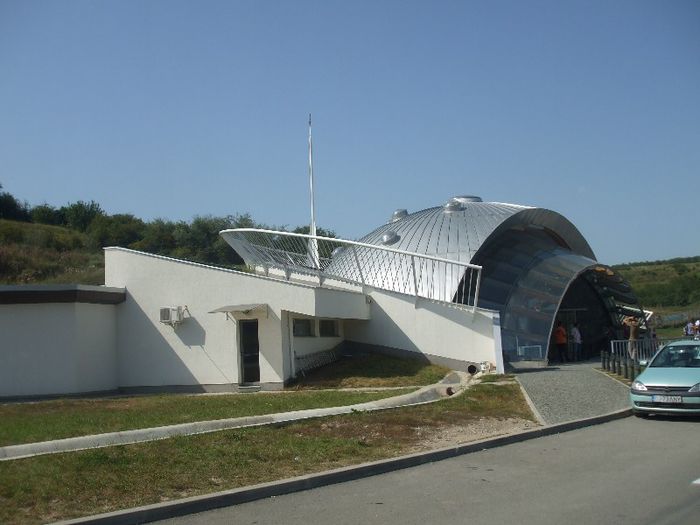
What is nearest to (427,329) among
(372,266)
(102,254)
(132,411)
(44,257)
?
(372,266)

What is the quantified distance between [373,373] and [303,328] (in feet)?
9.23

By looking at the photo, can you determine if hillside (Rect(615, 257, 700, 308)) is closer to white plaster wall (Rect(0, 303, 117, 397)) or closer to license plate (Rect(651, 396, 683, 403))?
license plate (Rect(651, 396, 683, 403))

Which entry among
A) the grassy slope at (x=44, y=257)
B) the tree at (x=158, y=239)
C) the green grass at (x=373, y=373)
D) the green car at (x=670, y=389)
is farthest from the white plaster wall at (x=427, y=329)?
the tree at (x=158, y=239)

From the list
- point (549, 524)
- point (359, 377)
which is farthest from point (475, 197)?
point (549, 524)

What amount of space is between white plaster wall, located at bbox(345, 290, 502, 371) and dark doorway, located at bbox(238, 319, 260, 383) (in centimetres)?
404

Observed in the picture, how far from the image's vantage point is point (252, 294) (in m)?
22.1

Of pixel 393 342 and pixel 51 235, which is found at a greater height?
pixel 51 235

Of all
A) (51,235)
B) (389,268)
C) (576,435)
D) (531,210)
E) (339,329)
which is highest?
(51,235)

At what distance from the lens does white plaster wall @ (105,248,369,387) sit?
21766 millimetres

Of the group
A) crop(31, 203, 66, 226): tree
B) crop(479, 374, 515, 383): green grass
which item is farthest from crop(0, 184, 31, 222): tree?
crop(479, 374, 515, 383): green grass

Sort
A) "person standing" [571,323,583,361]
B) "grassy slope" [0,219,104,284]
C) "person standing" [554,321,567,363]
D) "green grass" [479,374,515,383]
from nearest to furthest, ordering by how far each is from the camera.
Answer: "green grass" [479,374,515,383] → "person standing" [554,321,567,363] → "person standing" [571,323,583,361] → "grassy slope" [0,219,104,284]

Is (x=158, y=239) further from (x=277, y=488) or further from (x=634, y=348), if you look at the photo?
(x=277, y=488)

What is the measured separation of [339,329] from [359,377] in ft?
13.0

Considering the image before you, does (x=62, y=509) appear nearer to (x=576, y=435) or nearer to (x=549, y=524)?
(x=549, y=524)
